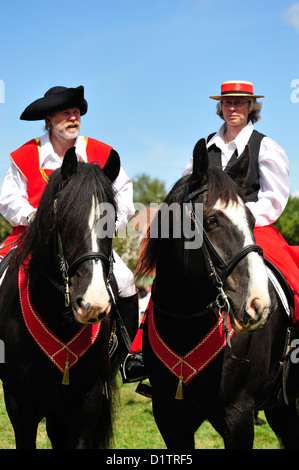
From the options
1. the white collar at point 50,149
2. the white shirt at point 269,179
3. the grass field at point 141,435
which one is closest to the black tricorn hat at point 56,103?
the white collar at point 50,149

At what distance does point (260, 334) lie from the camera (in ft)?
15.4

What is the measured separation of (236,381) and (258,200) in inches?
65.8

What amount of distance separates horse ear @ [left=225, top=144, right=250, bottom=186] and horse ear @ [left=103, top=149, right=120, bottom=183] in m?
0.83

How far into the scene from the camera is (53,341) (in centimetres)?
456

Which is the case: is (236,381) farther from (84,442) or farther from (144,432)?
(144,432)

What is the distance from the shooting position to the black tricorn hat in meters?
5.36

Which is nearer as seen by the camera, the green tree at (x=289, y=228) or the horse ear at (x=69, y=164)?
the horse ear at (x=69, y=164)

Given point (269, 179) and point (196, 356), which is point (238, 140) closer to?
point (269, 179)

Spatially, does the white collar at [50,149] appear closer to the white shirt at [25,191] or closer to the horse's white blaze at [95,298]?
the white shirt at [25,191]

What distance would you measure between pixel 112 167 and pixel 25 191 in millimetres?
1295

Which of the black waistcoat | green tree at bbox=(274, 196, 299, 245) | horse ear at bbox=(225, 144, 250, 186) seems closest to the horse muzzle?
horse ear at bbox=(225, 144, 250, 186)

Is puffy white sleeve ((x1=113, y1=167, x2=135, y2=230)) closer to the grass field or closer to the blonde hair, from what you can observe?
the blonde hair

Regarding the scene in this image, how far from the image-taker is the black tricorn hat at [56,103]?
5355 millimetres

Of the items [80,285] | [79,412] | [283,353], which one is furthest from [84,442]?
[283,353]
